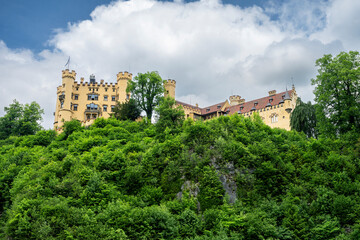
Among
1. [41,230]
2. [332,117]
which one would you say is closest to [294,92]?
[332,117]

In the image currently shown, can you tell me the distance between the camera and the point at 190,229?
29.5 meters

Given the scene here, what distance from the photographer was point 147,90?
62969mm

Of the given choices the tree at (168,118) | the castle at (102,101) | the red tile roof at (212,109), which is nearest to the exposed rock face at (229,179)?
the tree at (168,118)

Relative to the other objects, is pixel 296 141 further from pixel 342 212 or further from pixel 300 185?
pixel 342 212

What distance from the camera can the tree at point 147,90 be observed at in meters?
62.5

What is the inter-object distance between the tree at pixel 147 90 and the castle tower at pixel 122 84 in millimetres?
7114

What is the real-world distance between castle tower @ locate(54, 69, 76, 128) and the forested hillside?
2492 centimetres

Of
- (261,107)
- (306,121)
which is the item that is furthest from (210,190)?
(261,107)

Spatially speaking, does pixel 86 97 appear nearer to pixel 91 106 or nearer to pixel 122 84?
pixel 91 106

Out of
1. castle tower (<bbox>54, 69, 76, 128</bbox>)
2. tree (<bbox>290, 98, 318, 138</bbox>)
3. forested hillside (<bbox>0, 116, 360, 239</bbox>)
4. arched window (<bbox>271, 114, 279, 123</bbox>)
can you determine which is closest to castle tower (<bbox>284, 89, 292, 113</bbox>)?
arched window (<bbox>271, 114, 279, 123</bbox>)

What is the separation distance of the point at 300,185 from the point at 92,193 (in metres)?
19.0

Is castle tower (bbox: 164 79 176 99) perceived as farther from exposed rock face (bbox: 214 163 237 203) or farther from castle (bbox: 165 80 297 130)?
exposed rock face (bbox: 214 163 237 203)

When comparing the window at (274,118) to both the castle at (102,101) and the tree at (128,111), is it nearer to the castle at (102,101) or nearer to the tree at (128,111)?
the castle at (102,101)

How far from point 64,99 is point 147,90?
18.2m
